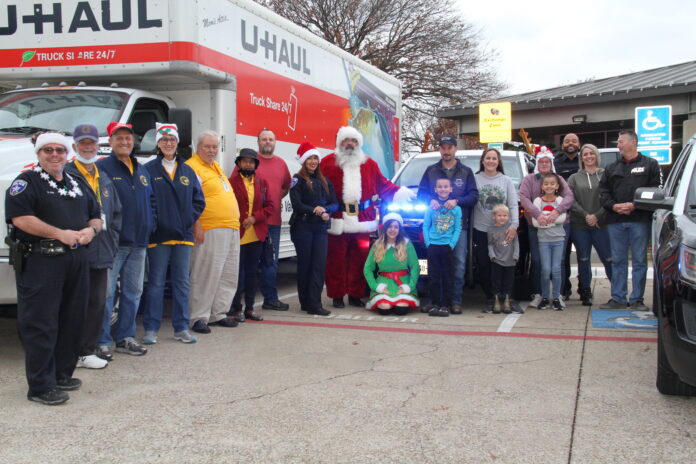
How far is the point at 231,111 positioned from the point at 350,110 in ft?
10.8

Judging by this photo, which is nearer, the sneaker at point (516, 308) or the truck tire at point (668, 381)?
the truck tire at point (668, 381)

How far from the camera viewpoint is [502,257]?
7.72 m

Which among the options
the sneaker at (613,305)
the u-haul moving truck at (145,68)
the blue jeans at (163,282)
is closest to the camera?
the blue jeans at (163,282)

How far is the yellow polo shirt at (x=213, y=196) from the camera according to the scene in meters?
6.56

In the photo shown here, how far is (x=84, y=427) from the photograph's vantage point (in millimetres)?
4059

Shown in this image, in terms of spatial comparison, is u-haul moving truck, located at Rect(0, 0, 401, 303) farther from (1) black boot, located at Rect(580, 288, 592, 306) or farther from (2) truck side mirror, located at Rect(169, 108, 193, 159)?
(1) black boot, located at Rect(580, 288, 592, 306)

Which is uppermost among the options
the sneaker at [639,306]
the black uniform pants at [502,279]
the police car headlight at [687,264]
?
the police car headlight at [687,264]

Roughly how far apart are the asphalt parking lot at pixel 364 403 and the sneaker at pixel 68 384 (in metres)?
0.05

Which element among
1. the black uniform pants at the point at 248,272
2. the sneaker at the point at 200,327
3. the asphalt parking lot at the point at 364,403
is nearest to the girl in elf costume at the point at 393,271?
the asphalt parking lot at the point at 364,403

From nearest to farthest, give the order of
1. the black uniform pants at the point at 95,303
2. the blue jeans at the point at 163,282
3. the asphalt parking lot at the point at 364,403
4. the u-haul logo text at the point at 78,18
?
the asphalt parking lot at the point at 364,403 < the black uniform pants at the point at 95,303 < the blue jeans at the point at 163,282 < the u-haul logo text at the point at 78,18

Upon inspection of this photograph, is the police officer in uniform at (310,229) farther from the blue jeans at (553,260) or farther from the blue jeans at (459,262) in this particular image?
the blue jeans at (553,260)

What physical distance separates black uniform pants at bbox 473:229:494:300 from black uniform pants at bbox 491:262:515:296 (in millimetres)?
82

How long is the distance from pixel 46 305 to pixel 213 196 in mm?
2366

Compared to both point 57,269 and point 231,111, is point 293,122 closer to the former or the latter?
point 231,111
